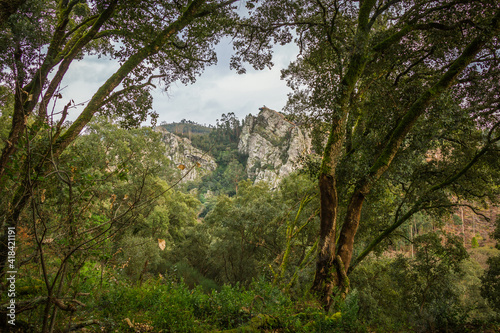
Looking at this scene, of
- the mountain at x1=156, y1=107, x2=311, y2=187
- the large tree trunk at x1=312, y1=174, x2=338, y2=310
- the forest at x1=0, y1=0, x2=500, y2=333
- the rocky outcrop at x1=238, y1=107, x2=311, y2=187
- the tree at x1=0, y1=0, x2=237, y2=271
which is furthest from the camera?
the mountain at x1=156, y1=107, x2=311, y2=187

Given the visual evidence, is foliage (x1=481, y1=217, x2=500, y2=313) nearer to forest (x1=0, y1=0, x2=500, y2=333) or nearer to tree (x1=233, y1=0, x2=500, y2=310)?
forest (x1=0, y1=0, x2=500, y2=333)

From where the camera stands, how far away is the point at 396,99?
627 cm

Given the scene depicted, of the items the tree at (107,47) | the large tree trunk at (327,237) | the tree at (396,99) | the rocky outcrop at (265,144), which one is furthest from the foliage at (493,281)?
the rocky outcrop at (265,144)

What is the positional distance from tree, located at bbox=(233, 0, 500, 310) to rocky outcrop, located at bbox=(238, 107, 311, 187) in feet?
213

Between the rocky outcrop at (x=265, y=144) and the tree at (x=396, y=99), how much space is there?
64977 millimetres

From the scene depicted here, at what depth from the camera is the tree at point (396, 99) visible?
18.0ft

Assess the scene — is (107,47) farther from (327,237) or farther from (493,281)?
(493,281)

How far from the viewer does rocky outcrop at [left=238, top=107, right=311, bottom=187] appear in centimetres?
7673

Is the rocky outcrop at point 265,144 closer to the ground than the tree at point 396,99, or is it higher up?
higher up

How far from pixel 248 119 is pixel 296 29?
95004 millimetres

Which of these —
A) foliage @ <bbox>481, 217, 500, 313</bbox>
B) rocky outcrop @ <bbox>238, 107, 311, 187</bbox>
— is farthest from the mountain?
foliage @ <bbox>481, 217, 500, 313</bbox>

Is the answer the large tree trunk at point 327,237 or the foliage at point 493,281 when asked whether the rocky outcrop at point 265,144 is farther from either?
the large tree trunk at point 327,237

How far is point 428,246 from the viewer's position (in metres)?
9.49

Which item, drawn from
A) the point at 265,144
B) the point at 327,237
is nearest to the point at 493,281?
the point at 327,237
